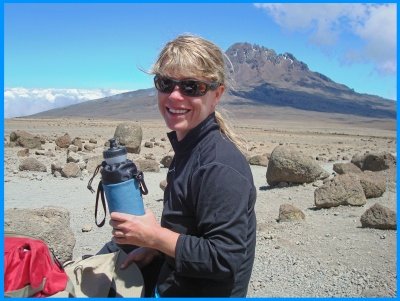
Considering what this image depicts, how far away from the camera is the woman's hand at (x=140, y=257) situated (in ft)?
8.22

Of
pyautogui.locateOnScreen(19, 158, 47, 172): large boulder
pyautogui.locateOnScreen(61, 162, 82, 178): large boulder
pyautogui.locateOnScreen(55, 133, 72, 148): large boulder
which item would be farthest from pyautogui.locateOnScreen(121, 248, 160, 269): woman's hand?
pyautogui.locateOnScreen(55, 133, 72, 148): large boulder

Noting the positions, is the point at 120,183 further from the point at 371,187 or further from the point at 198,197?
the point at 371,187

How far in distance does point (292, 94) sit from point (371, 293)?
198 metres

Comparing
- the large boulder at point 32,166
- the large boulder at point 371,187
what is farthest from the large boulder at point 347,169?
the large boulder at point 32,166

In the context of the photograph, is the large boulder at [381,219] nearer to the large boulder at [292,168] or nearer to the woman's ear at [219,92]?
the large boulder at [292,168]

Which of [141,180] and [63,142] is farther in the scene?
[63,142]

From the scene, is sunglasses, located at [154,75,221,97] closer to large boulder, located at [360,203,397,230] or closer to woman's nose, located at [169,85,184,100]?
woman's nose, located at [169,85,184,100]

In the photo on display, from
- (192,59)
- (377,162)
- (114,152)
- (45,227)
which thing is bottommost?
(45,227)

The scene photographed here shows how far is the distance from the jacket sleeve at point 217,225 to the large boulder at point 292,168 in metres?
8.85

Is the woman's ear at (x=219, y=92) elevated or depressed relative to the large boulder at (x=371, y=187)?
elevated

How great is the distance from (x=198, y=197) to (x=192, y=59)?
2.21 feet

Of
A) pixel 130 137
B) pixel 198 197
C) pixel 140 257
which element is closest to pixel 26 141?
pixel 130 137

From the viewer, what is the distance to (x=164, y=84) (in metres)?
2.46

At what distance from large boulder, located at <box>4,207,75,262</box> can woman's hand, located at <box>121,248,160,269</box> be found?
8.93 feet
